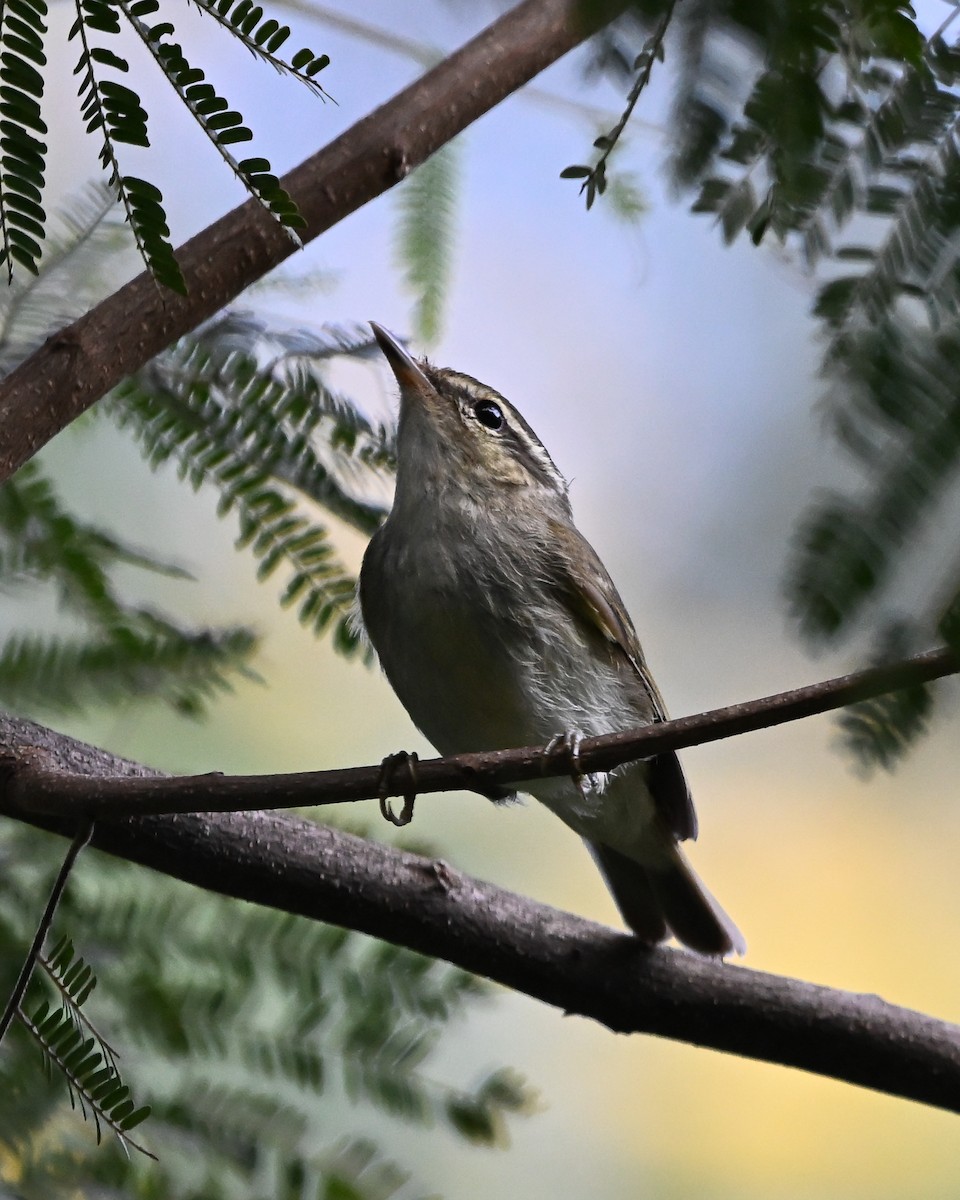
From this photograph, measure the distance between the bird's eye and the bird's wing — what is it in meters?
0.30

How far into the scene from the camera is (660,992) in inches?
81.1

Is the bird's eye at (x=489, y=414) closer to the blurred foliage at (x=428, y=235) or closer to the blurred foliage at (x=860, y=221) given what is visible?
the blurred foliage at (x=428, y=235)

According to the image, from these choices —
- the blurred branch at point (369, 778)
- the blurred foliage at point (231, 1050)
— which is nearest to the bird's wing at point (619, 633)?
the blurred foliage at point (231, 1050)

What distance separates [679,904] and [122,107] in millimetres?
2145

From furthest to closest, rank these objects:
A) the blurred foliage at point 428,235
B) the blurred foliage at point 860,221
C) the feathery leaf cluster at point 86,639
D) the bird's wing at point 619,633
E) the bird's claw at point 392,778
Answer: the bird's wing at point 619,633
the blurred foliage at point 428,235
the feathery leaf cluster at point 86,639
the bird's claw at point 392,778
the blurred foliage at point 860,221

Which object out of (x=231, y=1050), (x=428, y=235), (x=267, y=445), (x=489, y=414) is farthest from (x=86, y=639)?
(x=489, y=414)

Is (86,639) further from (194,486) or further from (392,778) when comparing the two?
(392,778)

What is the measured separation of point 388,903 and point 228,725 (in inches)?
90.6

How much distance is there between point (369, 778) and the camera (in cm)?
154

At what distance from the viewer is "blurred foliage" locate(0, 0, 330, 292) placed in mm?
1122

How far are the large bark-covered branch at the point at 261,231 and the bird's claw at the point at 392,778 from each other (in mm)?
634

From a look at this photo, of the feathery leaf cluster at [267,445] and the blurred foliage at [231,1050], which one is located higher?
the feathery leaf cluster at [267,445]

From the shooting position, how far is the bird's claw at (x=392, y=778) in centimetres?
158

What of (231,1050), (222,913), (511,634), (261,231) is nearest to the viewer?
(261,231)
